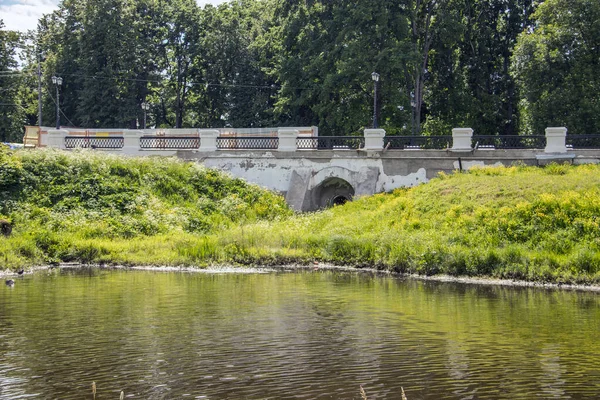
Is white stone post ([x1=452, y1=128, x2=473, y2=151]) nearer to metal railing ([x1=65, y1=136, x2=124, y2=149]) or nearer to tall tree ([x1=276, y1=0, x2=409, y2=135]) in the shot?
tall tree ([x1=276, y1=0, x2=409, y2=135])

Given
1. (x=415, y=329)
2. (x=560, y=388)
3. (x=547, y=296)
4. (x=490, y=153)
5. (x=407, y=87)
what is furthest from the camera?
(x=407, y=87)

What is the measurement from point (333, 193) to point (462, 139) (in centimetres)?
699

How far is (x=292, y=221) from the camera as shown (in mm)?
32062

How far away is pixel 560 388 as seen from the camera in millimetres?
11703

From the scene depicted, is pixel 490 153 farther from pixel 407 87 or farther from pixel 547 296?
pixel 407 87

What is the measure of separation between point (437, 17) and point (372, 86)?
6583 mm

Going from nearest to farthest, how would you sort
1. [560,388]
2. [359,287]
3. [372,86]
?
[560,388] < [359,287] < [372,86]

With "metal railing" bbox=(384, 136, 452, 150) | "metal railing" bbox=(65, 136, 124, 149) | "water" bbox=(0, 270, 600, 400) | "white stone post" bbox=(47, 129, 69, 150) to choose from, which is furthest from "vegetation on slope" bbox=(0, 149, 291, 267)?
"water" bbox=(0, 270, 600, 400)

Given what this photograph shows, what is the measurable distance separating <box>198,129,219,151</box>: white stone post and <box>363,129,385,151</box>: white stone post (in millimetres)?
7148

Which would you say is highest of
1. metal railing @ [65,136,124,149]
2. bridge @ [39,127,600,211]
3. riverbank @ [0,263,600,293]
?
metal railing @ [65,136,124,149]

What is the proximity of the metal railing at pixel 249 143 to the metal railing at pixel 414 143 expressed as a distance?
5.11 metres

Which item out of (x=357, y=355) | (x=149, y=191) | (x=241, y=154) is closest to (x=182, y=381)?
(x=357, y=355)

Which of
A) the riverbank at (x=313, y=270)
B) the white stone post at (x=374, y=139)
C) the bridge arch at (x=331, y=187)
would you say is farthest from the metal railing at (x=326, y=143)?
the riverbank at (x=313, y=270)

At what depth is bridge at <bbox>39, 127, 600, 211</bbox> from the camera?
104 ft
